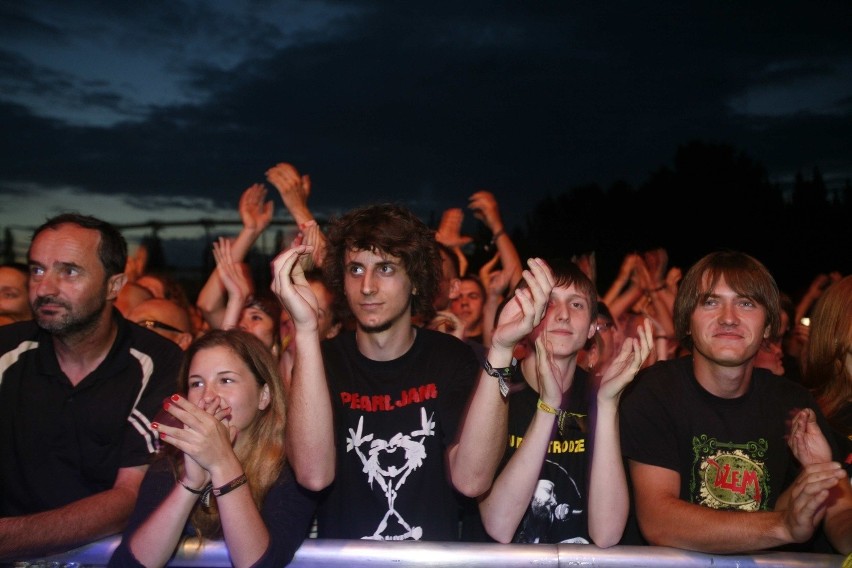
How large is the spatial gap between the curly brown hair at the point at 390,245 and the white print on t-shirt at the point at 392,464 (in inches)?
30.7

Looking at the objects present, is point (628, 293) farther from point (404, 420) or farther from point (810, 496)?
point (810, 496)

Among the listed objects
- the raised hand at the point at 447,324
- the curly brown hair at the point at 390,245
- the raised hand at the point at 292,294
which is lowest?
the raised hand at the point at 447,324

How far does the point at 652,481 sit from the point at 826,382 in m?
1.13

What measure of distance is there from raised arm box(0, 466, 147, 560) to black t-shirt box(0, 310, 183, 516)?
0.25 meters

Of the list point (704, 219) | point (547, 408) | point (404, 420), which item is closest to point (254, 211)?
point (404, 420)

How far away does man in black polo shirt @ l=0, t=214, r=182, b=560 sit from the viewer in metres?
3.15

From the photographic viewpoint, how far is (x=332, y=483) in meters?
2.87

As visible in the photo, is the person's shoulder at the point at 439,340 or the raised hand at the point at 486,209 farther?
the raised hand at the point at 486,209

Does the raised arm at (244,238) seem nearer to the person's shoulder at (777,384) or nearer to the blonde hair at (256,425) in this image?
the blonde hair at (256,425)

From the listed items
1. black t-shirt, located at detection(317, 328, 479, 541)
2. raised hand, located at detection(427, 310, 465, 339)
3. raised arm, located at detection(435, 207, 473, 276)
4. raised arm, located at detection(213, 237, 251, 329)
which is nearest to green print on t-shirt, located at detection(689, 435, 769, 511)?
black t-shirt, located at detection(317, 328, 479, 541)

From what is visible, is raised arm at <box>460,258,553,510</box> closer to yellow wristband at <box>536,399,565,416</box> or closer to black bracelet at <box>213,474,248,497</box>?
yellow wristband at <box>536,399,565,416</box>

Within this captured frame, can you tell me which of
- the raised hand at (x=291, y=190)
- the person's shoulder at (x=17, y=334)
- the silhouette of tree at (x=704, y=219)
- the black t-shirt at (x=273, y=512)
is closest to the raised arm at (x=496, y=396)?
the black t-shirt at (x=273, y=512)

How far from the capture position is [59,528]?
2672 millimetres

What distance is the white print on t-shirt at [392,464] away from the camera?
9.25 feet
